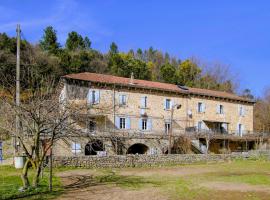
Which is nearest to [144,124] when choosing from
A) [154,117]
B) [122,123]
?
[154,117]

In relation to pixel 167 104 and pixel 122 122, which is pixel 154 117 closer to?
pixel 167 104

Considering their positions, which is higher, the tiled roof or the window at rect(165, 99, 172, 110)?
the tiled roof

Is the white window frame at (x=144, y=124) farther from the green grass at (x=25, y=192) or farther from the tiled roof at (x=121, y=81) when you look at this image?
the green grass at (x=25, y=192)

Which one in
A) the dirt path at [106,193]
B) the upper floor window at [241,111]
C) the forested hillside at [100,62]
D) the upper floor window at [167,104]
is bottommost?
the dirt path at [106,193]

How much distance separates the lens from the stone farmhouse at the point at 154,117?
35.0 m

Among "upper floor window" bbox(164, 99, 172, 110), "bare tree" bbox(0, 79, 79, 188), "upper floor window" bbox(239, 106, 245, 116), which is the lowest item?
"bare tree" bbox(0, 79, 79, 188)

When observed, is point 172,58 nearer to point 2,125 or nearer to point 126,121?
point 126,121

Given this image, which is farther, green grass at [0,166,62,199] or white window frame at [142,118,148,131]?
white window frame at [142,118,148,131]

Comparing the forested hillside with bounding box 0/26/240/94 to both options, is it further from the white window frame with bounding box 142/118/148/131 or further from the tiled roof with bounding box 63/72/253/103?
the white window frame with bounding box 142/118/148/131

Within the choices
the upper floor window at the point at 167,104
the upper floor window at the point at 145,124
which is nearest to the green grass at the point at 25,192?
the upper floor window at the point at 145,124

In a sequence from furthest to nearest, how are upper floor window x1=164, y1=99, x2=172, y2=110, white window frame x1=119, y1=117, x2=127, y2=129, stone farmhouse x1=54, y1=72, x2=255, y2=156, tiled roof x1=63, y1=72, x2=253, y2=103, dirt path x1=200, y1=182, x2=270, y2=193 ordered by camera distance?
1. upper floor window x1=164, y1=99, x2=172, y2=110
2. white window frame x1=119, y1=117, x2=127, y2=129
3. tiled roof x1=63, y1=72, x2=253, y2=103
4. stone farmhouse x1=54, y1=72, x2=255, y2=156
5. dirt path x1=200, y1=182, x2=270, y2=193

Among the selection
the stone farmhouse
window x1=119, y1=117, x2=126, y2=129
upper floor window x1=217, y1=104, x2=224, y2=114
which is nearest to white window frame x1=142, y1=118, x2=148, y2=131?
the stone farmhouse

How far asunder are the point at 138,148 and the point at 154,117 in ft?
13.7

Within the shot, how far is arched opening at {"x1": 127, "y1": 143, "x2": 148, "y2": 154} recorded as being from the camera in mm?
37969
